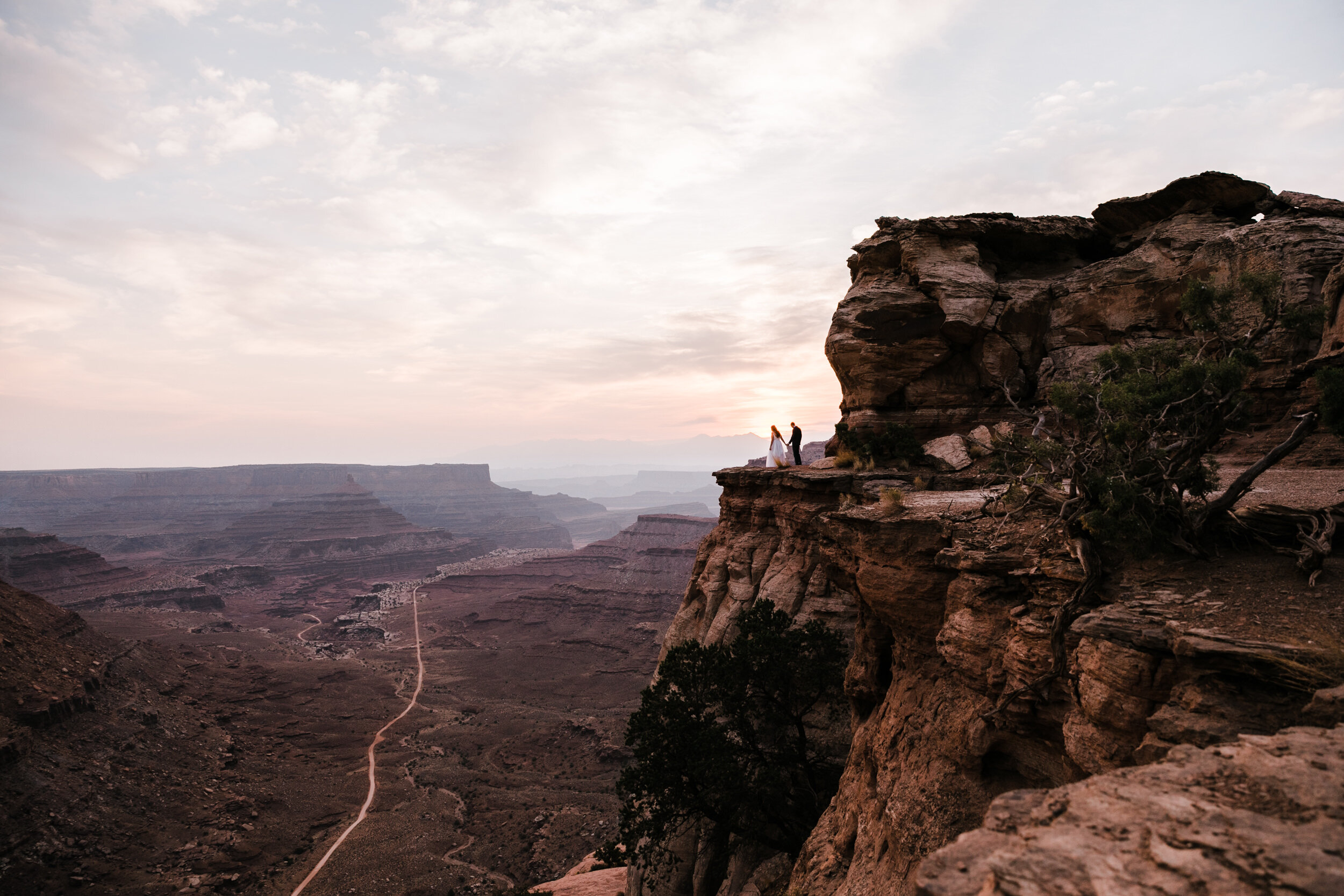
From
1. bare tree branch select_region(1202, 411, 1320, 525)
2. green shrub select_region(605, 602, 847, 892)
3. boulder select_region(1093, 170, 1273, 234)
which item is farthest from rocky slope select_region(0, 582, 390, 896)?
boulder select_region(1093, 170, 1273, 234)

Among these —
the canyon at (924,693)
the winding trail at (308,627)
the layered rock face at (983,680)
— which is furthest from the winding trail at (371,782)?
the layered rock face at (983,680)

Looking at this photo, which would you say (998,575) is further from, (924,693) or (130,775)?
(130,775)

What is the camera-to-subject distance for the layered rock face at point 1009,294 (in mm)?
21062

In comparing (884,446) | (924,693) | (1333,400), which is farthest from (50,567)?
(1333,400)

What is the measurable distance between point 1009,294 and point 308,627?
346ft

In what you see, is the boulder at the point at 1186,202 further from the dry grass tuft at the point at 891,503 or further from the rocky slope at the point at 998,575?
the dry grass tuft at the point at 891,503

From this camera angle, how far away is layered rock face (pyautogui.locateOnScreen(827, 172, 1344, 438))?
21062 mm

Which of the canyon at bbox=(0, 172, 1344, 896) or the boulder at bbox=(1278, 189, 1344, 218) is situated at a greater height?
the boulder at bbox=(1278, 189, 1344, 218)

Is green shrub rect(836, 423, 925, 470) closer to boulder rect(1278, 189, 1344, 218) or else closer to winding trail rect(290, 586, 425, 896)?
boulder rect(1278, 189, 1344, 218)

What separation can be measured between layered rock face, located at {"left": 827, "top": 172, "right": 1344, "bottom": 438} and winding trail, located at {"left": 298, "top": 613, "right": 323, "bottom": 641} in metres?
90.7

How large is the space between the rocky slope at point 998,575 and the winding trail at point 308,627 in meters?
81.6

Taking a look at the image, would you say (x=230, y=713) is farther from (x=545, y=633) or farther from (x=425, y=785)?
(x=545, y=633)

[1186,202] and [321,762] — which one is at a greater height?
[1186,202]

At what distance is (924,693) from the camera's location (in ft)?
42.9
